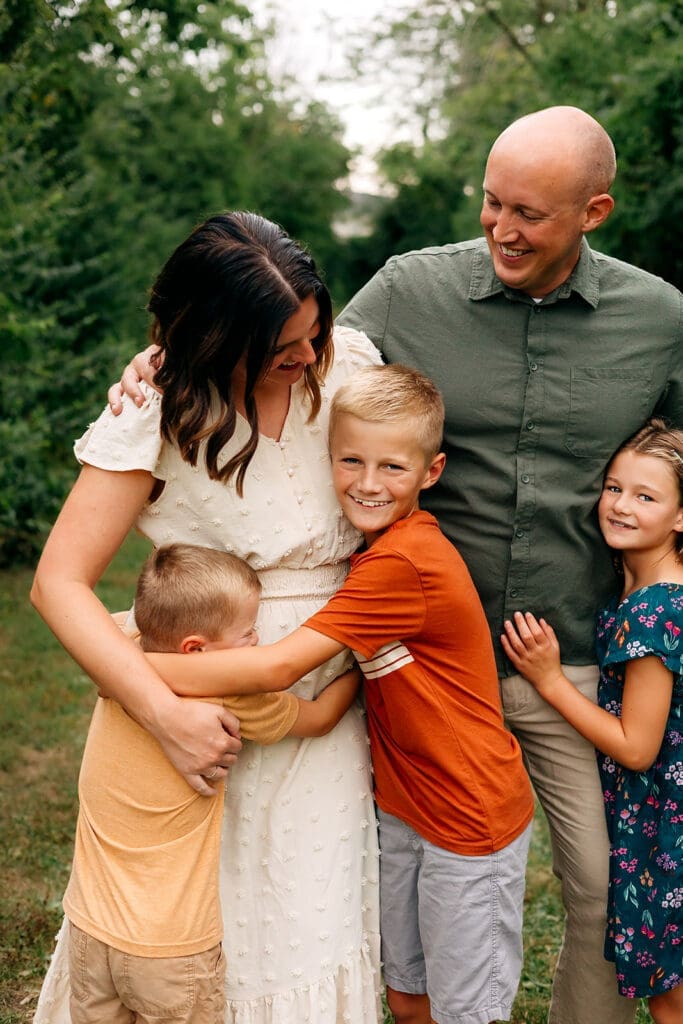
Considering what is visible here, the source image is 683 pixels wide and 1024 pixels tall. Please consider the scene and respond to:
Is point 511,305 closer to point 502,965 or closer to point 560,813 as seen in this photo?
point 560,813

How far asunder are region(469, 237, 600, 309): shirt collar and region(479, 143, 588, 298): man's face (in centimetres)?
6

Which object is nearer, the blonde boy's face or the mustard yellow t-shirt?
the mustard yellow t-shirt

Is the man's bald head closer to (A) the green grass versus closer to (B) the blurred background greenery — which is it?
(B) the blurred background greenery

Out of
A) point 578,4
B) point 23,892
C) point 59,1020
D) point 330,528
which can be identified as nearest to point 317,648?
point 330,528

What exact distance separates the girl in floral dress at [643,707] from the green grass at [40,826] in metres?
1.05

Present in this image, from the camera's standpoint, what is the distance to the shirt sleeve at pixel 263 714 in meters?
2.28

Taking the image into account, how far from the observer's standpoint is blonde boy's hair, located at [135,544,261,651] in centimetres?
227

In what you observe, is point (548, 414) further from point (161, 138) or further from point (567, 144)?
point (161, 138)

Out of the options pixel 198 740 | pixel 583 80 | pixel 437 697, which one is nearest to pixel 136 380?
pixel 198 740

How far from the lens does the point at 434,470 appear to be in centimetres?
258

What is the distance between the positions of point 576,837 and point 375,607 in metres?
0.95

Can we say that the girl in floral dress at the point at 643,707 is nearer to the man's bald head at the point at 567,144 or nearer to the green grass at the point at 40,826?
the man's bald head at the point at 567,144

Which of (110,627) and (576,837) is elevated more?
(110,627)

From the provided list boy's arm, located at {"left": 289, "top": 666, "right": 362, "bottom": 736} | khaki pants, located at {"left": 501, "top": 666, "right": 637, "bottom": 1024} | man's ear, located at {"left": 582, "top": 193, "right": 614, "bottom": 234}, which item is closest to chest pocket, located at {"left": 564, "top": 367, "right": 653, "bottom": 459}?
man's ear, located at {"left": 582, "top": 193, "right": 614, "bottom": 234}
